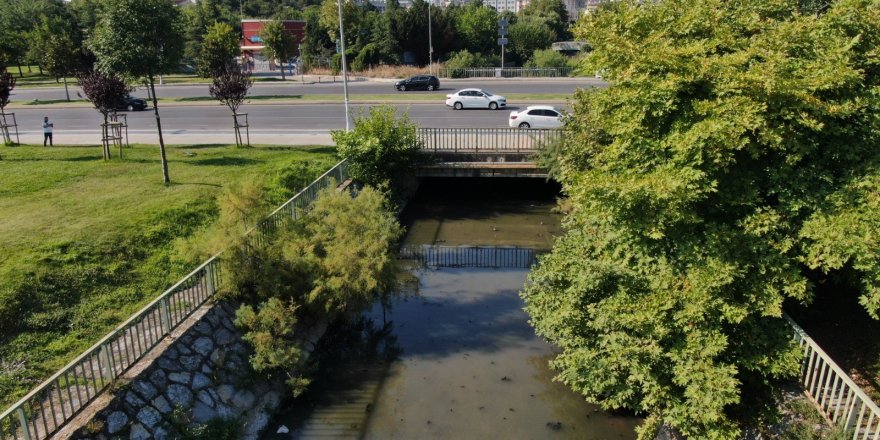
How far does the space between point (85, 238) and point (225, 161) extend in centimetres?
816

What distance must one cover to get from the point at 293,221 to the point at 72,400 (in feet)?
17.4

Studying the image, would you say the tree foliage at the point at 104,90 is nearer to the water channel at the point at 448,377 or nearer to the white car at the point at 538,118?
the water channel at the point at 448,377

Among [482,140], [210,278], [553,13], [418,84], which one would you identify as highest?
[553,13]

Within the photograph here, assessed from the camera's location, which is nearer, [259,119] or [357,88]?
[259,119]

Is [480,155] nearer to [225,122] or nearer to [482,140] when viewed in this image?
[482,140]

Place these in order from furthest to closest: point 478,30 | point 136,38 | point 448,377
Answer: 1. point 478,30
2. point 136,38
3. point 448,377

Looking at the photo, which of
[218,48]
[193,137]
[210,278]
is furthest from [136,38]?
[218,48]

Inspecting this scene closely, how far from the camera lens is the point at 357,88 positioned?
47656 millimetres

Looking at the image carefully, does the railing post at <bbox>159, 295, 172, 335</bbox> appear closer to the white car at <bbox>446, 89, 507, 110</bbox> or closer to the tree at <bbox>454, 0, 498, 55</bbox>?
the white car at <bbox>446, 89, 507, 110</bbox>

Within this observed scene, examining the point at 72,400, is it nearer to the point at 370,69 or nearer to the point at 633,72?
the point at 633,72

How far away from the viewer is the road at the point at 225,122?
25.1 meters

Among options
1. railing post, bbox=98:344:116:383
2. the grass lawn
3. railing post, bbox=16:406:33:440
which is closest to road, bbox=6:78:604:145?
the grass lawn

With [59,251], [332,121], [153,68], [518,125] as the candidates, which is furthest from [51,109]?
[59,251]

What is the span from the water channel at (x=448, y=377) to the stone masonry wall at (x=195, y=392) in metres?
0.60
